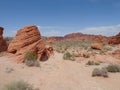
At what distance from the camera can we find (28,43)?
2178cm

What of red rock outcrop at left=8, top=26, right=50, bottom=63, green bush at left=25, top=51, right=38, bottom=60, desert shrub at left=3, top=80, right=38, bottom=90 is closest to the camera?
desert shrub at left=3, top=80, right=38, bottom=90

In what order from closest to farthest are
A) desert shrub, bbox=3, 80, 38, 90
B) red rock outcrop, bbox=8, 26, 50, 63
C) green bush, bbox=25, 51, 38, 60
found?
desert shrub, bbox=3, 80, 38, 90 → green bush, bbox=25, 51, 38, 60 → red rock outcrop, bbox=8, 26, 50, 63

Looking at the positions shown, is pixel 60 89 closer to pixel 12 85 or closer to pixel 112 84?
pixel 12 85

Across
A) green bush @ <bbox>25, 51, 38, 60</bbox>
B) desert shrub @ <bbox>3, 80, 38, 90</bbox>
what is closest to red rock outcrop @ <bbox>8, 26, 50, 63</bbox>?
green bush @ <bbox>25, 51, 38, 60</bbox>

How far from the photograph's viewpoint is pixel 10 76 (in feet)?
39.7

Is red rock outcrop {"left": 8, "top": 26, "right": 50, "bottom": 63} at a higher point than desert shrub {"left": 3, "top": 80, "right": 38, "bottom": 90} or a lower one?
higher

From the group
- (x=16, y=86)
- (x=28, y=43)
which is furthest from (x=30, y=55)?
(x=16, y=86)

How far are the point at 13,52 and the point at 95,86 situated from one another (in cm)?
1299

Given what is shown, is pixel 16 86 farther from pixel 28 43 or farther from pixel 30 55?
pixel 28 43

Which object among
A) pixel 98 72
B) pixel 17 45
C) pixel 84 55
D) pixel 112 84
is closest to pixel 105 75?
pixel 98 72

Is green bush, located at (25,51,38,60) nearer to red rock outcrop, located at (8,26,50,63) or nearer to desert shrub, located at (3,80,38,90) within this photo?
red rock outcrop, located at (8,26,50,63)

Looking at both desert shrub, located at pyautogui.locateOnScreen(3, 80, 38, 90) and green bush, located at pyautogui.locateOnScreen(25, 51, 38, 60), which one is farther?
green bush, located at pyautogui.locateOnScreen(25, 51, 38, 60)

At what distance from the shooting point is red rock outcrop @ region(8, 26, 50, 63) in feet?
69.9

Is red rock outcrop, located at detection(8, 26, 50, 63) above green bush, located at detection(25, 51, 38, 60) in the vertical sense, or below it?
above
